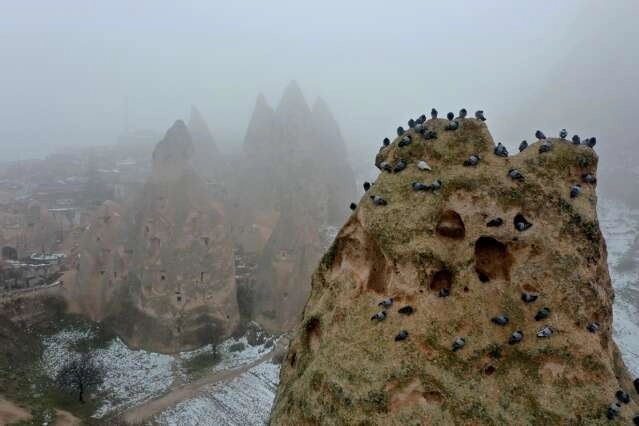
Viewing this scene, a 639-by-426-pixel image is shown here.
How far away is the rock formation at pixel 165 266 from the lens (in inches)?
1291

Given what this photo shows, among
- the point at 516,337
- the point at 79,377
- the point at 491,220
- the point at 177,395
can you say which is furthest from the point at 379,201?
the point at 79,377

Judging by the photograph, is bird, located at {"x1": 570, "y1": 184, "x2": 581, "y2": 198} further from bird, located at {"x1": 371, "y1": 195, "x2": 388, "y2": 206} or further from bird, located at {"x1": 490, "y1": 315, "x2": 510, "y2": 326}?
bird, located at {"x1": 371, "y1": 195, "x2": 388, "y2": 206}

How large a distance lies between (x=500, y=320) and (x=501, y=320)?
18 millimetres

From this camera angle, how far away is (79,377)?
88.8ft

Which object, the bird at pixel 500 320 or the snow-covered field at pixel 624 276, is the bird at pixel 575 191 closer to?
the bird at pixel 500 320

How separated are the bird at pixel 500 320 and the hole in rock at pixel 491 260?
91cm

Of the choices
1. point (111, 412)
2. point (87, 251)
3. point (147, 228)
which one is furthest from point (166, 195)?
point (111, 412)

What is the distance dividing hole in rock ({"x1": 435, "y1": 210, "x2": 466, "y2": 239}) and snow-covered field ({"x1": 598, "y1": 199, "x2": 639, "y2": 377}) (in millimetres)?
26843

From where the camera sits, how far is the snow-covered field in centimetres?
3462

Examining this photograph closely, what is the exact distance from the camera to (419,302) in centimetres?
984

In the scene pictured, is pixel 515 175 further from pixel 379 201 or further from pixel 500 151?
pixel 379 201

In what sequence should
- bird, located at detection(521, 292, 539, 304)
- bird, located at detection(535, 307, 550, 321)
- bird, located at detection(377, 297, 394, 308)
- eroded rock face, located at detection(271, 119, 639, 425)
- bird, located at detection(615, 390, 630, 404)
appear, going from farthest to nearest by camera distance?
bird, located at detection(377, 297, 394, 308)
bird, located at detection(521, 292, 539, 304)
bird, located at detection(535, 307, 550, 321)
eroded rock face, located at detection(271, 119, 639, 425)
bird, located at detection(615, 390, 630, 404)

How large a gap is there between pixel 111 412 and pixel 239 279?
15.0 meters

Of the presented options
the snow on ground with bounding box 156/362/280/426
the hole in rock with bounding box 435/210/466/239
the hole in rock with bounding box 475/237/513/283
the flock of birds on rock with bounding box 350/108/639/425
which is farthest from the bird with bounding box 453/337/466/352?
the snow on ground with bounding box 156/362/280/426
